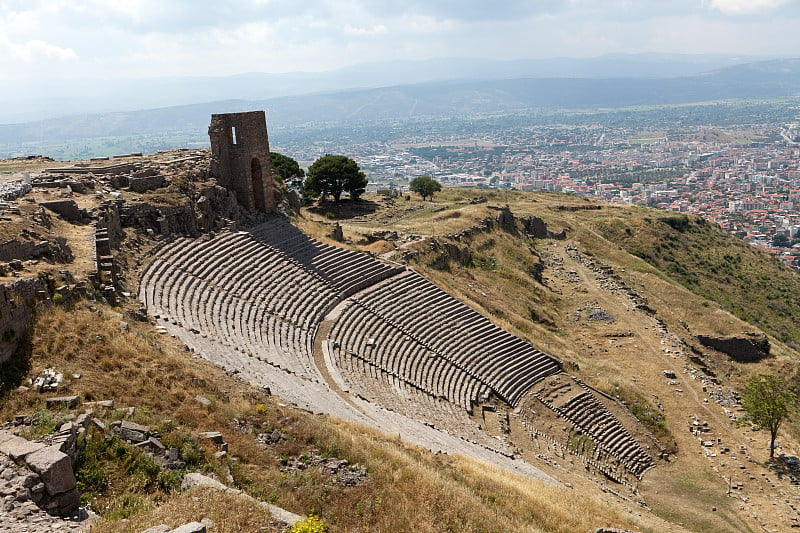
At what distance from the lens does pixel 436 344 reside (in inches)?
1038

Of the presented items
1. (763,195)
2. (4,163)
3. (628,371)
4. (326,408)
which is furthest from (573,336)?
(763,195)

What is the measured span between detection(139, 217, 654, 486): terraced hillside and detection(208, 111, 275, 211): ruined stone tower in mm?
2192

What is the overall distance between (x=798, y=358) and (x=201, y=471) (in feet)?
133

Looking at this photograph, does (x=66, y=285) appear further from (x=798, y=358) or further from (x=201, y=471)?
(x=798, y=358)

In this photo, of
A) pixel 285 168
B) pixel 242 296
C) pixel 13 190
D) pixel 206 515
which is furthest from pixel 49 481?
pixel 285 168

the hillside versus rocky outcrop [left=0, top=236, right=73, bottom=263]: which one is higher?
rocky outcrop [left=0, top=236, right=73, bottom=263]

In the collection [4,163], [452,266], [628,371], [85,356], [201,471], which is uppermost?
[4,163]

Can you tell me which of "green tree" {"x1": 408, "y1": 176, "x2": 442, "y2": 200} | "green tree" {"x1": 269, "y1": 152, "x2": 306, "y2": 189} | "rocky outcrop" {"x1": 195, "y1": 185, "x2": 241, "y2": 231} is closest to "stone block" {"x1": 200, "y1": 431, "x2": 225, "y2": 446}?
"rocky outcrop" {"x1": 195, "y1": 185, "x2": 241, "y2": 231}

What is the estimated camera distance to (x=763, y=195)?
518 feet

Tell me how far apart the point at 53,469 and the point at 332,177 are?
4190 cm

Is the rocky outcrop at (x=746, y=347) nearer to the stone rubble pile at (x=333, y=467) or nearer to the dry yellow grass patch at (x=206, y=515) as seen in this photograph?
the stone rubble pile at (x=333, y=467)

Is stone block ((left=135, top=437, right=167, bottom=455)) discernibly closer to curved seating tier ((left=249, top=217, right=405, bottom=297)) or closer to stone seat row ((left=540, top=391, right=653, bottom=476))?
curved seating tier ((left=249, top=217, right=405, bottom=297))

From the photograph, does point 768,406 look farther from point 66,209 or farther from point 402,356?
point 66,209

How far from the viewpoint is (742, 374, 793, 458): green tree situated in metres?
24.4
